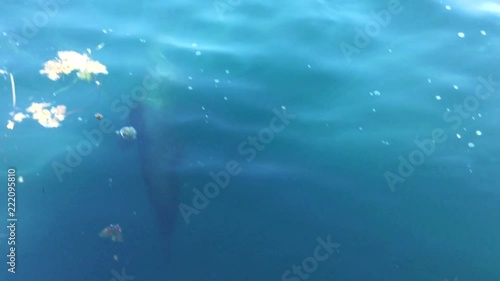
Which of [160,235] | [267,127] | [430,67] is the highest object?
[430,67]

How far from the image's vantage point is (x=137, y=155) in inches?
122

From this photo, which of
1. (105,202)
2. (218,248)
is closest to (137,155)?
(105,202)

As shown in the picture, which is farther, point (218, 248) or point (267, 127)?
point (267, 127)

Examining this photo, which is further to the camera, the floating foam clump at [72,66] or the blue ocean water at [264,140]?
the floating foam clump at [72,66]

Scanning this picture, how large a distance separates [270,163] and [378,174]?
69cm

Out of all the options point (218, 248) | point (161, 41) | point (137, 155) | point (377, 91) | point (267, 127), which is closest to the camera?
point (218, 248)

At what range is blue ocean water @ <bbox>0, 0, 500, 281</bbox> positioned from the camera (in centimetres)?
277

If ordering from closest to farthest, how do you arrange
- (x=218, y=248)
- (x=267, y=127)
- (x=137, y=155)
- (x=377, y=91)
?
(x=218, y=248) < (x=137, y=155) < (x=267, y=127) < (x=377, y=91)

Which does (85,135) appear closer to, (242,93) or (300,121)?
(242,93)

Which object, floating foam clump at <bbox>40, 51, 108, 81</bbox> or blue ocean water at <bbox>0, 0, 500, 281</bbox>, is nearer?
blue ocean water at <bbox>0, 0, 500, 281</bbox>

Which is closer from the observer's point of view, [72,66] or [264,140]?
[264,140]

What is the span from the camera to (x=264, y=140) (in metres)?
3.24

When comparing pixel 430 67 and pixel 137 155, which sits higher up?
pixel 430 67

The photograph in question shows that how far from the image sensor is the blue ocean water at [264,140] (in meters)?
2.77
